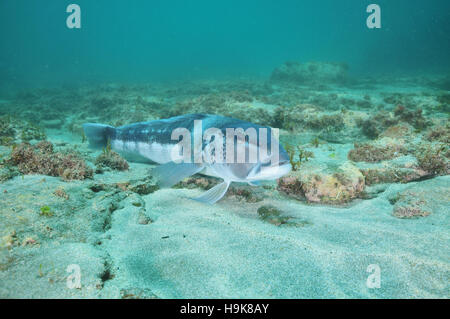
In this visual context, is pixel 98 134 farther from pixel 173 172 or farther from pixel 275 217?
pixel 275 217

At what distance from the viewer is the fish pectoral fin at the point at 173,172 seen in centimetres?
368

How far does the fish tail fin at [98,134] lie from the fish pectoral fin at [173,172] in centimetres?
278

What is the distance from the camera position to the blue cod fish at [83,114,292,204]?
2.98 meters

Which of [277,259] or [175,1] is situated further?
[175,1]

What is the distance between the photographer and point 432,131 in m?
6.46

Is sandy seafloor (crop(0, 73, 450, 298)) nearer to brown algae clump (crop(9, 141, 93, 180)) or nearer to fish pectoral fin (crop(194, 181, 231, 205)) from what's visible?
brown algae clump (crop(9, 141, 93, 180))

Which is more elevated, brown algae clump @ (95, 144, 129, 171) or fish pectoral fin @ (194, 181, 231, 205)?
brown algae clump @ (95, 144, 129, 171)

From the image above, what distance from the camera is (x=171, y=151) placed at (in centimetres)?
485

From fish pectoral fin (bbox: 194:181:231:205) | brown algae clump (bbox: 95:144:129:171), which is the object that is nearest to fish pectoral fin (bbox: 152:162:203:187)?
fish pectoral fin (bbox: 194:181:231:205)

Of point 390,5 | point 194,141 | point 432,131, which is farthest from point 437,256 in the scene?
point 390,5

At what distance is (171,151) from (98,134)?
254cm

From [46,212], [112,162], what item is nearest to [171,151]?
[112,162]
